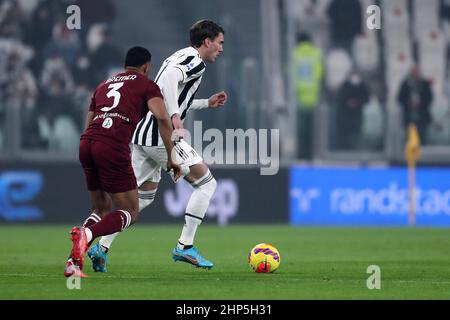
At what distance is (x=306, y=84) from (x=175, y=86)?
11.2 meters

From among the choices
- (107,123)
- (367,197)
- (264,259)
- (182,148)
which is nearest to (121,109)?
(107,123)

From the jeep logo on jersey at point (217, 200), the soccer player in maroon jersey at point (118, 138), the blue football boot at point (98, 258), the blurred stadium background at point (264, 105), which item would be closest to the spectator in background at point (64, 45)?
the blurred stadium background at point (264, 105)

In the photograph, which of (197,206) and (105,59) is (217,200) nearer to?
(105,59)

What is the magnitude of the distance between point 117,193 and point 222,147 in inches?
446

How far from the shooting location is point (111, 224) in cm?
937

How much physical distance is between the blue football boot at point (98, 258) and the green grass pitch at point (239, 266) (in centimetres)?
9

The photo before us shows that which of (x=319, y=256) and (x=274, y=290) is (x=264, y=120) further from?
(x=274, y=290)

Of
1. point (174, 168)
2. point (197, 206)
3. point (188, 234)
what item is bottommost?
point (188, 234)

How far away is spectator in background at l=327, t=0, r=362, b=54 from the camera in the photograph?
21.9 meters

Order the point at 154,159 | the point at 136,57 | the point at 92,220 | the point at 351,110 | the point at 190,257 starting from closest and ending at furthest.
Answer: the point at 136,57, the point at 92,220, the point at 190,257, the point at 154,159, the point at 351,110

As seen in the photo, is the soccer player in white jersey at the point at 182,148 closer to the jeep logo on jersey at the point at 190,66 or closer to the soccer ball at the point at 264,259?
the jeep logo on jersey at the point at 190,66
